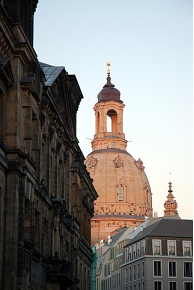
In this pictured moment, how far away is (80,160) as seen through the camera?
7025 centimetres

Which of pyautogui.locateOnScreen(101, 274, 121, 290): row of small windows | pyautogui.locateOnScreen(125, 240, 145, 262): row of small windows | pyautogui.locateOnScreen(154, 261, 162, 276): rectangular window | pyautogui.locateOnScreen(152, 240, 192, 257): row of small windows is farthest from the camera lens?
pyautogui.locateOnScreen(101, 274, 121, 290): row of small windows

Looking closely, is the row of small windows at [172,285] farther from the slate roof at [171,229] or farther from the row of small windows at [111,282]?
the row of small windows at [111,282]

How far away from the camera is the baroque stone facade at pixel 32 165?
42781mm

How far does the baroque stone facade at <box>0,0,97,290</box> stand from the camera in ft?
140

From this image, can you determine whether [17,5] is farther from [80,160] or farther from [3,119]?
[80,160]

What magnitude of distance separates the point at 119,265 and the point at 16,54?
10043 centimetres

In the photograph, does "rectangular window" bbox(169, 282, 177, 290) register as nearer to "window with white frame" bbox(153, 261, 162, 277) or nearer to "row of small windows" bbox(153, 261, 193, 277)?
"row of small windows" bbox(153, 261, 193, 277)

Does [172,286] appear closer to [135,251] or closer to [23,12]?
[135,251]

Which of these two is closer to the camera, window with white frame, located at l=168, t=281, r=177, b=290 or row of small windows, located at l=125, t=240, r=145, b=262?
window with white frame, located at l=168, t=281, r=177, b=290

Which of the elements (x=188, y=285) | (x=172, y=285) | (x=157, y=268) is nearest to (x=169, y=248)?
(x=157, y=268)

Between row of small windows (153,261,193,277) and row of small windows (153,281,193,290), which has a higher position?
row of small windows (153,261,193,277)

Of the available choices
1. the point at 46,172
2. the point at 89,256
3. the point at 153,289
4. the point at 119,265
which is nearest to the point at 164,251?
the point at 153,289

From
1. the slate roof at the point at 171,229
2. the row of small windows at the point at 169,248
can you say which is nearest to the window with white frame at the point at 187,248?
the row of small windows at the point at 169,248

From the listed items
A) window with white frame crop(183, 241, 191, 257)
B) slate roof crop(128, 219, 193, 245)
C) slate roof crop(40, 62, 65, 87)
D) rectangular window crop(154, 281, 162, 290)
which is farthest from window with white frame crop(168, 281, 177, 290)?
slate roof crop(40, 62, 65, 87)
